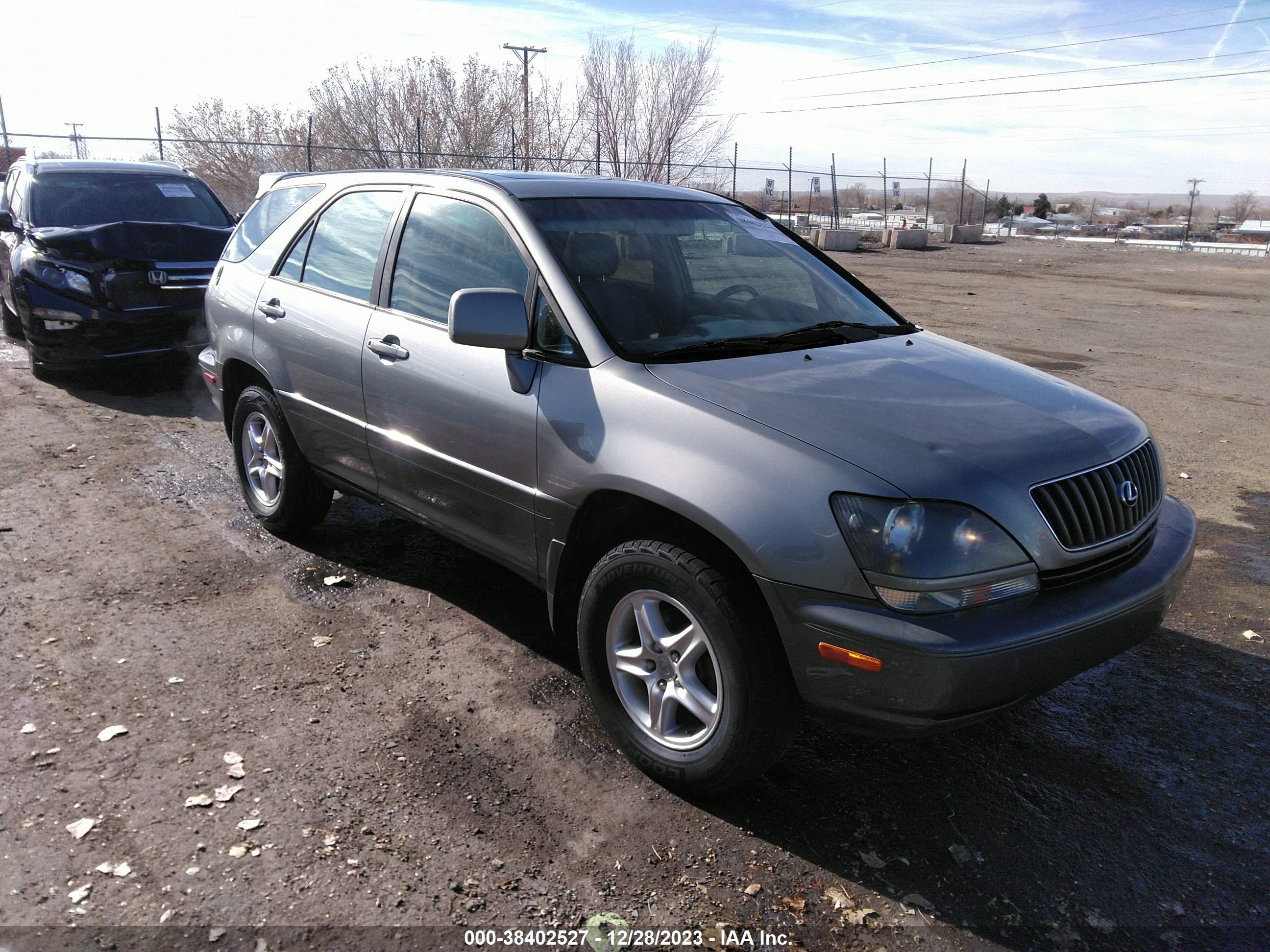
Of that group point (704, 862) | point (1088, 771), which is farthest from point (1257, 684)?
point (704, 862)

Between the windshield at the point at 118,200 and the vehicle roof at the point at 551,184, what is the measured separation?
18.6 feet

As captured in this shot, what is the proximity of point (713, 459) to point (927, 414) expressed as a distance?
0.70m

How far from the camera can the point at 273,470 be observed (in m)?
4.88

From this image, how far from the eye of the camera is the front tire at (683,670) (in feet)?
8.71

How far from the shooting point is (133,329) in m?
8.01

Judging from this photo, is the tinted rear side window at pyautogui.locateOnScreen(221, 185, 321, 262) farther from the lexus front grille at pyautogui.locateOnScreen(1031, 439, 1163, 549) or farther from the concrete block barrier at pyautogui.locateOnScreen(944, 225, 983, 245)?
the concrete block barrier at pyautogui.locateOnScreen(944, 225, 983, 245)

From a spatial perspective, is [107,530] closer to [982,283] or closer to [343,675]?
[343,675]

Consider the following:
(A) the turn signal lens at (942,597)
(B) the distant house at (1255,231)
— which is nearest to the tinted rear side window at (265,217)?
(A) the turn signal lens at (942,597)

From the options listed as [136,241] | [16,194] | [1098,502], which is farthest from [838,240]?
[1098,502]

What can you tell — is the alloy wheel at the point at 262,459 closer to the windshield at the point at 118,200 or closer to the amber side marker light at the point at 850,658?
the amber side marker light at the point at 850,658

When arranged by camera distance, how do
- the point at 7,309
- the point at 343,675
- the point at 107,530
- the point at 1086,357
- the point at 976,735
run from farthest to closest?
the point at 1086,357, the point at 7,309, the point at 107,530, the point at 343,675, the point at 976,735

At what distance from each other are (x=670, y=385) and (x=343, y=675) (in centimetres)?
177

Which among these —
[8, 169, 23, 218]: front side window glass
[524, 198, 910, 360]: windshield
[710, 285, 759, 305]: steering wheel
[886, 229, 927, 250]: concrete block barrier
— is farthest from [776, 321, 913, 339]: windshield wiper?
[886, 229, 927, 250]: concrete block barrier

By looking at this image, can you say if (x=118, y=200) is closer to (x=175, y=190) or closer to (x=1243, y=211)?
(x=175, y=190)
